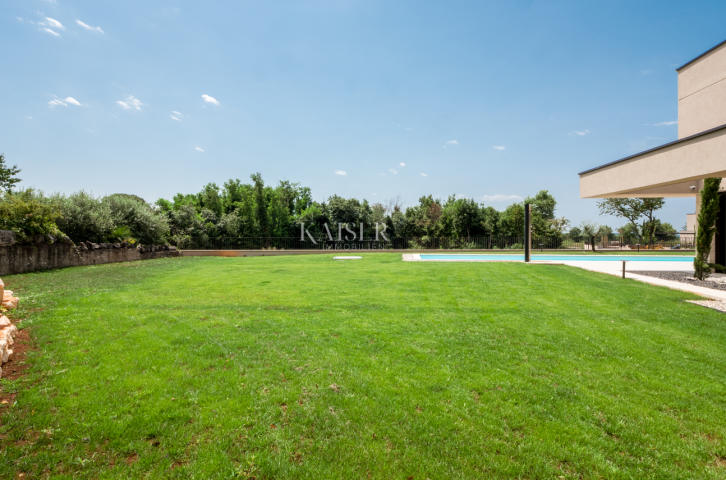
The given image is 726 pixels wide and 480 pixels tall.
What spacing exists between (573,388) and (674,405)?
32.6 inches

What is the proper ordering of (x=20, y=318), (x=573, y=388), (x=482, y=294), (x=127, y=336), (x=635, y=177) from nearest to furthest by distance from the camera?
(x=573, y=388) → (x=127, y=336) → (x=20, y=318) → (x=482, y=294) → (x=635, y=177)

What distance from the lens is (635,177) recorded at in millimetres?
10469

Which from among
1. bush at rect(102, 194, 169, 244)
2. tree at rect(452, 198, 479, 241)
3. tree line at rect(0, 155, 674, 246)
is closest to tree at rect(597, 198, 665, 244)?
tree line at rect(0, 155, 674, 246)

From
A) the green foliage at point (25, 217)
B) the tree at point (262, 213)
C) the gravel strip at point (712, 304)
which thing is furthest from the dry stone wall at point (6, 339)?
the tree at point (262, 213)

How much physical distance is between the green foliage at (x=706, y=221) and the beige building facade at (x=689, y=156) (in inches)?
17.6

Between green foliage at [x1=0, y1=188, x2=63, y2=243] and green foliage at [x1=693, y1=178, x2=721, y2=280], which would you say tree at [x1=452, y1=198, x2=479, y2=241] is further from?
green foliage at [x1=0, y1=188, x2=63, y2=243]

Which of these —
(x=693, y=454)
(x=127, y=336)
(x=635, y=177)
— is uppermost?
(x=635, y=177)

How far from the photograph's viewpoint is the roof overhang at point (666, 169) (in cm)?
802

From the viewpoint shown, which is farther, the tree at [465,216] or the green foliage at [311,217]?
the tree at [465,216]

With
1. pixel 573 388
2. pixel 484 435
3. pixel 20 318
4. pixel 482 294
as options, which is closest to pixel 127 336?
pixel 20 318

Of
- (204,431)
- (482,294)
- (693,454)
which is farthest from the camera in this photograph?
(482,294)

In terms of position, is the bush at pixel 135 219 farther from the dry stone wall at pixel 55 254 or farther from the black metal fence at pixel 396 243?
the black metal fence at pixel 396 243

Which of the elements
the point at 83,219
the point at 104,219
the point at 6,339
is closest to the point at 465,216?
the point at 104,219

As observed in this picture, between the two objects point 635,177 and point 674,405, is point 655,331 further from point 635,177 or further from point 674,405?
point 635,177
